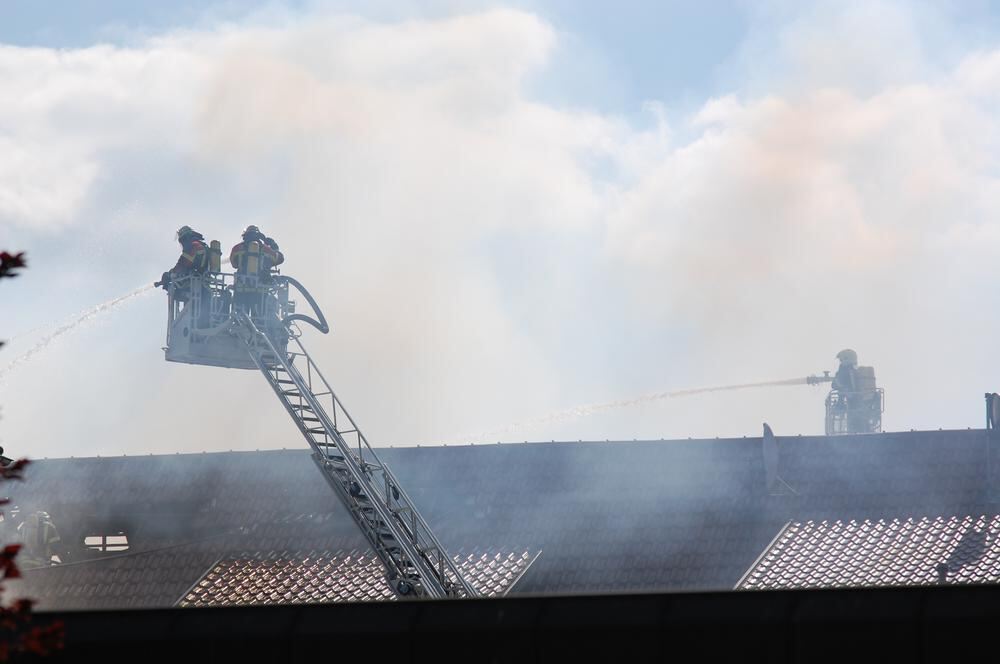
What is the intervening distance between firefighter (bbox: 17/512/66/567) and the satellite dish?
22.8 m

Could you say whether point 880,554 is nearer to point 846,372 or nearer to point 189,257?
point 846,372

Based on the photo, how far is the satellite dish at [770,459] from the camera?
4719cm

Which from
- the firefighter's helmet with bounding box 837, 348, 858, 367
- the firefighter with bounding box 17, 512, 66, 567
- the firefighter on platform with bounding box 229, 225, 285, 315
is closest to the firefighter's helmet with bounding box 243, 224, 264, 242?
the firefighter on platform with bounding box 229, 225, 285, 315

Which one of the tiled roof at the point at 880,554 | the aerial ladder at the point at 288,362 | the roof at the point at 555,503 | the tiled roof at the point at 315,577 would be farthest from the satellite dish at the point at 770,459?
the aerial ladder at the point at 288,362

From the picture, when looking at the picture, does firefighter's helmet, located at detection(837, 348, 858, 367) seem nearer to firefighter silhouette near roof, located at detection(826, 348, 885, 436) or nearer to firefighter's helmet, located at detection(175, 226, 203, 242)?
firefighter silhouette near roof, located at detection(826, 348, 885, 436)

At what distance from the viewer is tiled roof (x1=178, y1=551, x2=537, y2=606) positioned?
1773 inches

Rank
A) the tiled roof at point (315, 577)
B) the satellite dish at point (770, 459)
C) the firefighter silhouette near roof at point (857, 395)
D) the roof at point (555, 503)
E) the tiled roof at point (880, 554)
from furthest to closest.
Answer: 1. the firefighter silhouette near roof at point (857, 395)
2. the satellite dish at point (770, 459)
3. the roof at point (555, 503)
4. the tiled roof at point (315, 577)
5. the tiled roof at point (880, 554)

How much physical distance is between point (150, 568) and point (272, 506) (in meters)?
4.48

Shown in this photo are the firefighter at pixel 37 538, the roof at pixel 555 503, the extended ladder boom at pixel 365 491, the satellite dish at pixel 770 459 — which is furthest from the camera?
the satellite dish at pixel 770 459

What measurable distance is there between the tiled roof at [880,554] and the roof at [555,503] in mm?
488

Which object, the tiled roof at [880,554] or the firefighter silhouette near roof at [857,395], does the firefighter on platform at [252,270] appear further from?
the firefighter silhouette near roof at [857,395]

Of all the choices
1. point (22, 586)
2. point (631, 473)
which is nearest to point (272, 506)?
point (22, 586)

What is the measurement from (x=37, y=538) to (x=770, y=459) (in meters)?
23.3

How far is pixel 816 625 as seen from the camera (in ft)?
49.5
